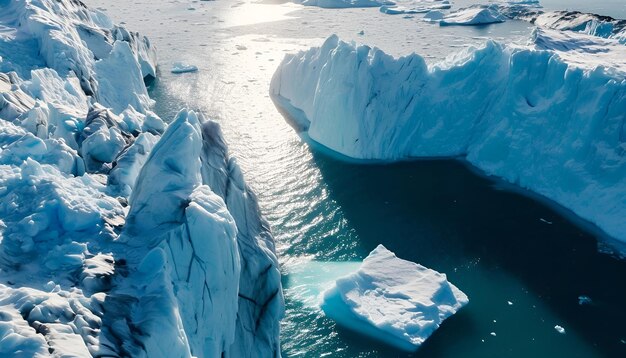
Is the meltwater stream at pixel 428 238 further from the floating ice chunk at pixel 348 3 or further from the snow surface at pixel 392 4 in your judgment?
the floating ice chunk at pixel 348 3

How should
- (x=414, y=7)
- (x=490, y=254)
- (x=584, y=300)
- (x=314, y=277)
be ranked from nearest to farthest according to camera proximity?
1. (x=584, y=300)
2. (x=314, y=277)
3. (x=490, y=254)
4. (x=414, y=7)

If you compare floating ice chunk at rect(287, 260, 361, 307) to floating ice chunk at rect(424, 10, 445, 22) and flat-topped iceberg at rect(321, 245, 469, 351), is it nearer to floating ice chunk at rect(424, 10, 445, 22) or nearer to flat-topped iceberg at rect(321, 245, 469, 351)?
flat-topped iceberg at rect(321, 245, 469, 351)

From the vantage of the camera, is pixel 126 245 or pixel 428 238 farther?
pixel 428 238

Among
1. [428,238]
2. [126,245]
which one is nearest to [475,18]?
[428,238]

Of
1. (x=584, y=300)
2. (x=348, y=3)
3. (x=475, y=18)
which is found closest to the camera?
(x=584, y=300)

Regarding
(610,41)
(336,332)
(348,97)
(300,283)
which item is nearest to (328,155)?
(348,97)

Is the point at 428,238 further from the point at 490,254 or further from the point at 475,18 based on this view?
the point at 475,18

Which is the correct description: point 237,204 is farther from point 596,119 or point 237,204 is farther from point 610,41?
point 610,41

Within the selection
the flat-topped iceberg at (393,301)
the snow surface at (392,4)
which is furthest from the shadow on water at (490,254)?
the snow surface at (392,4)
